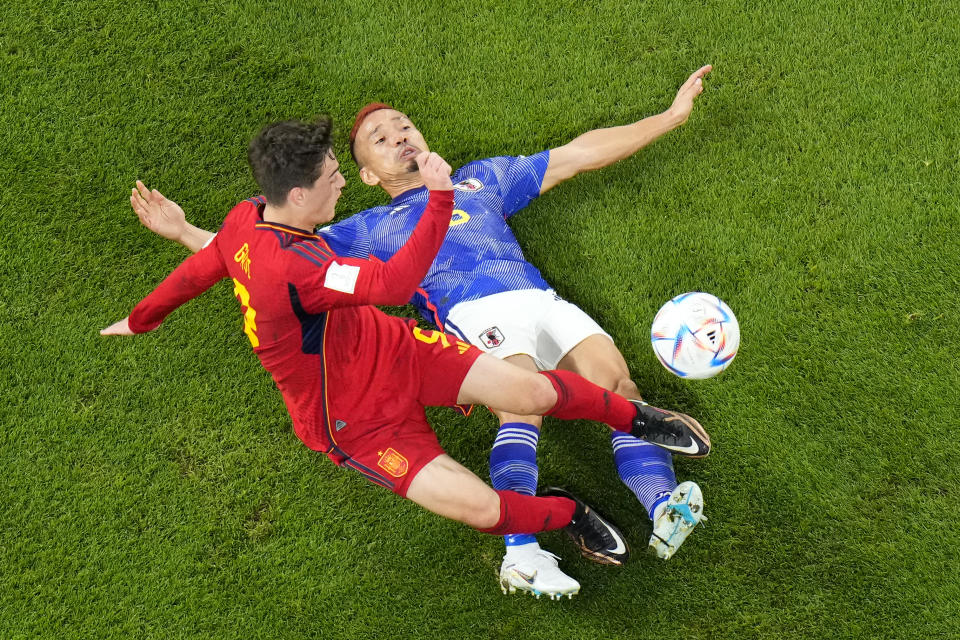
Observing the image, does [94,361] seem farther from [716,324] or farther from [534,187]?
[716,324]

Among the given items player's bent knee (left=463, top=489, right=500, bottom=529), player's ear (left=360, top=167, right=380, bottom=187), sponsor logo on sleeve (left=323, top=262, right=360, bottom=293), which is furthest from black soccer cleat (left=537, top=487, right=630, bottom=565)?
player's ear (left=360, top=167, right=380, bottom=187)

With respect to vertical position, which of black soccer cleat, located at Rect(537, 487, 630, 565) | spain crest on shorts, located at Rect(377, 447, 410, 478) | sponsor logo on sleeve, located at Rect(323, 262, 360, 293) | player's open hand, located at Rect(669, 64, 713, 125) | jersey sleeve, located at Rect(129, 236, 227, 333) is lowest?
black soccer cleat, located at Rect(537, 487, 630, 565)

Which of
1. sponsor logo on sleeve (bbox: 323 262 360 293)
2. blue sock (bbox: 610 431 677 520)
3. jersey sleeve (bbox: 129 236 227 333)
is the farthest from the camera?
blue sock (bbox: 610 431 677 520)

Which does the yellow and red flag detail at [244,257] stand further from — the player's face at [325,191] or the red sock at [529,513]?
the red sock at [529,513]

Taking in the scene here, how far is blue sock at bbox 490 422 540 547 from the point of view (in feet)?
15.0

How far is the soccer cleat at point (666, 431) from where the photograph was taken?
448 cm

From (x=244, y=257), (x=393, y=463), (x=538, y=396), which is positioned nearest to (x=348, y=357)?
(x=393, y=463)

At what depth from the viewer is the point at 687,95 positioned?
5.38 metres

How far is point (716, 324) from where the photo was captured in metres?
4.20

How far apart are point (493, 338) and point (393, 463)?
102 cm

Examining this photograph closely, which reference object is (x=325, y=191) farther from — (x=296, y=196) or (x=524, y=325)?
(x=524, y=325)

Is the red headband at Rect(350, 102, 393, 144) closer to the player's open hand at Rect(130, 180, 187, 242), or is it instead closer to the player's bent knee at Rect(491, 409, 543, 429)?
the player's open hand at Rect(130, 180, 187, 242)

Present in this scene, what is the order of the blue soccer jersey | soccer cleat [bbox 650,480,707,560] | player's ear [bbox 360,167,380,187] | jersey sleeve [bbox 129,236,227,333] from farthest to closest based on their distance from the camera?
player's ear [bbox 360,167,380,187] < the blue soccer jersey < soccer cleat [bbox 650,480,707,560] < jersey sleeve [bbox 129,236,227,333]

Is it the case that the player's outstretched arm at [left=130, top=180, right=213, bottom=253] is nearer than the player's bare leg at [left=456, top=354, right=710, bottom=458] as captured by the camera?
No
